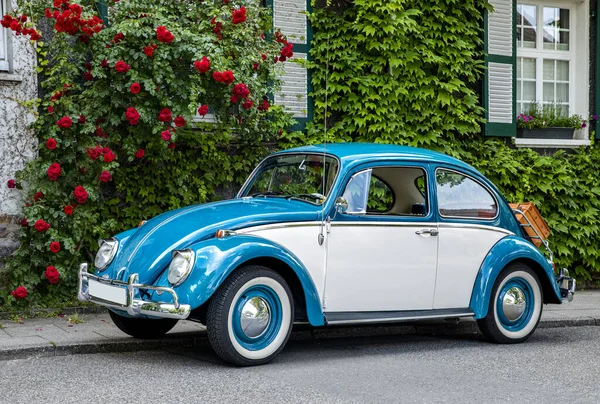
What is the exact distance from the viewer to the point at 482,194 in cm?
802

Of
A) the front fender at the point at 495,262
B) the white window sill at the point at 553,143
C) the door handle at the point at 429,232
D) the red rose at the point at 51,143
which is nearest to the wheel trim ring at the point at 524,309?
the front fender at the point at 495,262

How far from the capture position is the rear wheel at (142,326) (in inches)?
287

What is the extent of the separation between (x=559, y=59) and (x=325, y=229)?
766cm

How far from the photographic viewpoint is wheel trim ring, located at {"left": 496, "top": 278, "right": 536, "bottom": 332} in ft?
25.7

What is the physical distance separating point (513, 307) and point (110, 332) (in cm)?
362

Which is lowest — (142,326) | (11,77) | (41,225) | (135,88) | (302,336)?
(302,336)

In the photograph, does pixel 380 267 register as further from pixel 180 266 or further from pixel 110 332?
pixel 110 332

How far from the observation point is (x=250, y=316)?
20.8 feet

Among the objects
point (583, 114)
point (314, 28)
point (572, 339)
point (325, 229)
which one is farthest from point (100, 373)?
point (583, 114)

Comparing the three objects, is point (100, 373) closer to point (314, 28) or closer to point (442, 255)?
point (442, 255)

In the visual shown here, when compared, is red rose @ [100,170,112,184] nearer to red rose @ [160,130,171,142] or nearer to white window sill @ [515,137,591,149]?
red rose @ [160,130,171,142]

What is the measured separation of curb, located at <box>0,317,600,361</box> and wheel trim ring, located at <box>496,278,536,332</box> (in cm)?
83

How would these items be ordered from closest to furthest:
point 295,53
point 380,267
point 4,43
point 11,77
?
point 380,267, point 11,77, point 4,43, point 295,53

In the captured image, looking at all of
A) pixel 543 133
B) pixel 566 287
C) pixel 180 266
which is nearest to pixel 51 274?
pixel 180 266
